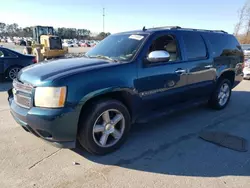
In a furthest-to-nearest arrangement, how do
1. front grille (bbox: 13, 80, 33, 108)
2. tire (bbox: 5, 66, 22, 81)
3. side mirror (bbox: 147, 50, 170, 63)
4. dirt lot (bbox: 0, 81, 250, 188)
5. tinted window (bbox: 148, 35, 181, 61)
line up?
tire (bbox: 5, 66, 22, 81)
tinted window (bbox: 148, 35, 181, 61)
side mirror (bbox: 147, 50, 170, 63)
front grille (bbox: 13, 80, 33, 108)
dirt lot (bbox: 0, 81, 250, 188)

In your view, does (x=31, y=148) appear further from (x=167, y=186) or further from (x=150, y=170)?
(x=167, y=186)

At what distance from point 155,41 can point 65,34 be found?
107 metres

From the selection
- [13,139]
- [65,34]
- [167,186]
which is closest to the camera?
[167,186]

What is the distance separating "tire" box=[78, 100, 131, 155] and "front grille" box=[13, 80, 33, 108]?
76 centimetres

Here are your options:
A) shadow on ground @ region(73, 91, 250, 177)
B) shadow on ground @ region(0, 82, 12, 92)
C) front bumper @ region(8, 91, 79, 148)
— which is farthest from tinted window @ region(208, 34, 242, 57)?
shadow on ground @ region(0, 82, 12, 92)

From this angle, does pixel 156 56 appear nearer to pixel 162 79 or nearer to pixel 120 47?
pixel 162 79

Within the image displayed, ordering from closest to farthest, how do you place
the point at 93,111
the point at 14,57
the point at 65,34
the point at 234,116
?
the point at 93,111, the point at 234,116, the point at 14,57, the point at 65,34

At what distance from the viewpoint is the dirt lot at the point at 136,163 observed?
2.86 m

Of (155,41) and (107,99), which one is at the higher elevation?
(155,41)

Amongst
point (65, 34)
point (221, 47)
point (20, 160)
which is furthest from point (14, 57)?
point (65, 34)

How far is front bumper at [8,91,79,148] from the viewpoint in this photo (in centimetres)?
292

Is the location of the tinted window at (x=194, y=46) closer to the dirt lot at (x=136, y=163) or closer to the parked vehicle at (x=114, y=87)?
the parked vehicle at (x=114, y=87)

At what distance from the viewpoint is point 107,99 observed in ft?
11.2

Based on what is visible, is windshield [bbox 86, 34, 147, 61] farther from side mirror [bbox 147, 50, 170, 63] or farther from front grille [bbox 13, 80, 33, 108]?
front grille [bbox 13, 80, 33, 108]
